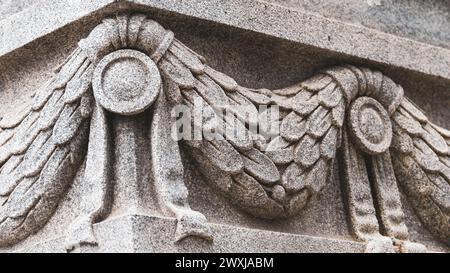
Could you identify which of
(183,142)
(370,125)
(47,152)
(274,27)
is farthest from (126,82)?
(370,125)

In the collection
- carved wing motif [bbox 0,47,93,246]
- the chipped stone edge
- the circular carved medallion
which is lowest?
carved wing motif [bbox 0,47,93,246]

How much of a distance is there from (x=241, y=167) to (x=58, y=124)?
81cm

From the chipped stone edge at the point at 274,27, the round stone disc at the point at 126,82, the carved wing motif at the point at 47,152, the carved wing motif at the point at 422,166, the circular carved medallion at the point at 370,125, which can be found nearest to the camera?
the round stone disc at the point at 126,82

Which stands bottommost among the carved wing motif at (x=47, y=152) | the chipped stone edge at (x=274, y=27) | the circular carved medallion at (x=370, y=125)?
the carved wing motif at (x=47, y=152)

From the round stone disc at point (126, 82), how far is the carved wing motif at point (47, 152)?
0.29 feet

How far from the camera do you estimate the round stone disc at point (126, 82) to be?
468cm

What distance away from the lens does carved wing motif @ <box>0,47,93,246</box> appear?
479cm

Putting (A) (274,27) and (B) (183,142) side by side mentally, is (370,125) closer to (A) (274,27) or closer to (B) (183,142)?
(A) (274,27)

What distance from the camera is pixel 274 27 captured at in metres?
5.21

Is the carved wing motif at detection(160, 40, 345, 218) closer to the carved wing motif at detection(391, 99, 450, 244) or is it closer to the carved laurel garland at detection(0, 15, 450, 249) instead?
the carved laurel garland at detection(0, 15, 450, 249)


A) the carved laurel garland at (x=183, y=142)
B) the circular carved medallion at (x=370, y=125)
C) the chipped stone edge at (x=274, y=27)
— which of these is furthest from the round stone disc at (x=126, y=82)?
the circular carved medallion at (x=370, y=125)

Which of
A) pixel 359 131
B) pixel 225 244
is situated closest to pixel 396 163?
pixel 359 131

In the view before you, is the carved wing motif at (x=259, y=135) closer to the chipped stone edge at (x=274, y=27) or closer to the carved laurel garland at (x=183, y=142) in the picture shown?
the carved laurel garland at (x=183, y=142)

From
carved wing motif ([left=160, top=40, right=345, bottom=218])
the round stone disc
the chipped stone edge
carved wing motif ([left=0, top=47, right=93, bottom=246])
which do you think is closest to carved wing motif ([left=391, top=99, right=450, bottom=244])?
the chipped stone edge
